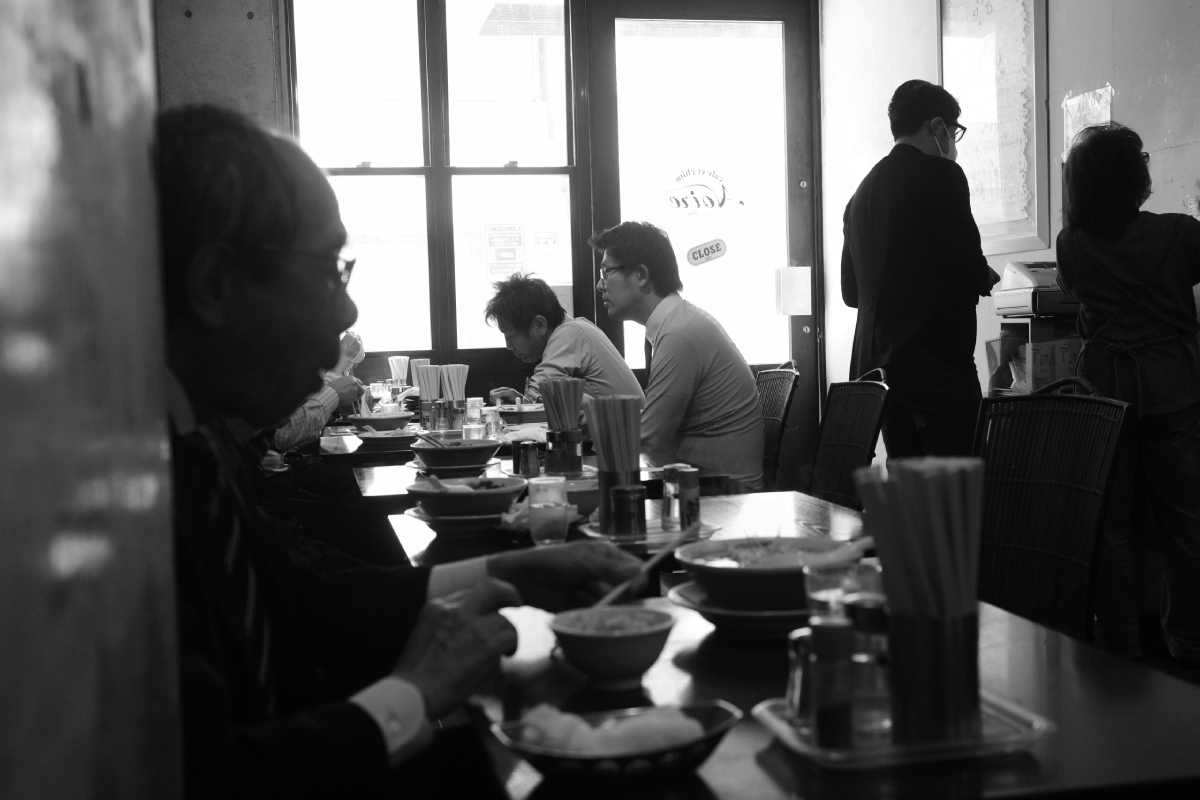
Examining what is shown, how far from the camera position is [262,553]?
1.24m

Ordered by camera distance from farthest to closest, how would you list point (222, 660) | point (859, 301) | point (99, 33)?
point (859, 301), point (222, 660), point (99, 33)

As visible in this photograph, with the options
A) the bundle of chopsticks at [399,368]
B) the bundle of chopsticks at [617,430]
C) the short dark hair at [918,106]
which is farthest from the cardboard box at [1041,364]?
the bundle of chopsticks at [399,368]

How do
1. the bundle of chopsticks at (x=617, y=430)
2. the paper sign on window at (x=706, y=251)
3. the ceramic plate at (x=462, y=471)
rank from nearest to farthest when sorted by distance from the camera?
the bundle of chopsticks at (x=617, y=430) < the ceramic plate at (x=462, y=471) < the paper sign on window at (x=706, y=251)

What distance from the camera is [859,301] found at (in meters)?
4.12

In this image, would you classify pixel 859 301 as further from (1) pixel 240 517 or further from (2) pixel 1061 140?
(1) pixel 240 517

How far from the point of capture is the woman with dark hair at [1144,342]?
11.0 feet

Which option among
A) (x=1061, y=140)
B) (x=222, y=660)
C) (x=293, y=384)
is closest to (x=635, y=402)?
(x=293, y=384)

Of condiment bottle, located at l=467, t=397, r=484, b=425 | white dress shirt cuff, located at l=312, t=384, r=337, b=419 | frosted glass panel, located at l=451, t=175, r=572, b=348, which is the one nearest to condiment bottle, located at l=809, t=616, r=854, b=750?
condiment bottle, located at l=467, t=397, r=484, b=425

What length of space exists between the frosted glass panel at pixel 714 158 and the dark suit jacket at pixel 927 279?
2927 millimetres

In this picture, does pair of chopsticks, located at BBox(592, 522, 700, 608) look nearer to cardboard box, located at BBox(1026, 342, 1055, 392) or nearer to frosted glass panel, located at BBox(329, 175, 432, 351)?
cardboard box, located at BBox(1026, 342, 1055, 392)

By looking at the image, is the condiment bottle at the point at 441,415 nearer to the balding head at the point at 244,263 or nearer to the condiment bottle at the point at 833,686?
the balding head at the point at 244,263

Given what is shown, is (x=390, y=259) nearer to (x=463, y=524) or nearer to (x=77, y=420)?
(x=463, y=524)

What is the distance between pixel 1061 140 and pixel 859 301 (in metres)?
1.11

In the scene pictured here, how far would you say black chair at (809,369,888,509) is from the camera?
9.18 ft
